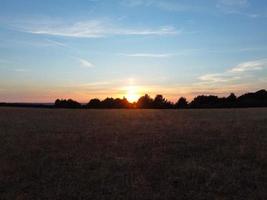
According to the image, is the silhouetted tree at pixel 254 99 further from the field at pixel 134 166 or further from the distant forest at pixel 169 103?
the field at pixel 134 166

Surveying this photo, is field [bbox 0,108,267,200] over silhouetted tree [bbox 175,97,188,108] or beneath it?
beneath

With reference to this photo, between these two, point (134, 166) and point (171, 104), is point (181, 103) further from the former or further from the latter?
point (134, 166)

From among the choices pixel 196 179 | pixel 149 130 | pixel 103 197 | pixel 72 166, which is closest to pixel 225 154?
pixel 196 179

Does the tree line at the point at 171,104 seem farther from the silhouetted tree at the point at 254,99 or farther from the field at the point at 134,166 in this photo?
the field at the point at 134,166

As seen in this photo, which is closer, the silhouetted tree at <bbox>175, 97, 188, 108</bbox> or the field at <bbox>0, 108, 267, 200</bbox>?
the field at <bbox>0, 108, 267, 200</bbox>

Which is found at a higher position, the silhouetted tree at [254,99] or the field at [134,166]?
the silhouetted tree at [254,99]

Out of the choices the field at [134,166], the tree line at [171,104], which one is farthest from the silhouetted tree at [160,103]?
the field at [134,166]

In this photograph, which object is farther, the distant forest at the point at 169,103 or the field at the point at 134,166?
the distant forest at the point at 169,103

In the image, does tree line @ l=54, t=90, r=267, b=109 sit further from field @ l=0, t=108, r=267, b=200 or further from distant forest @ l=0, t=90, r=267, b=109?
field @ l=0, t=108, r=267, b=200

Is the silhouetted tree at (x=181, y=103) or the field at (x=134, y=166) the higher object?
the silhouetted tree at (x=181, y=103)

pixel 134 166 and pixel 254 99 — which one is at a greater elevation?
pixel 254 99

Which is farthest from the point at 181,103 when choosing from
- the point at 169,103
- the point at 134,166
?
the point at 134,166

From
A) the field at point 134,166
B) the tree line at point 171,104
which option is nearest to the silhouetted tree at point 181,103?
the tree line at point 171,104

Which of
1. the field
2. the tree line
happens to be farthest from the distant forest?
the field
